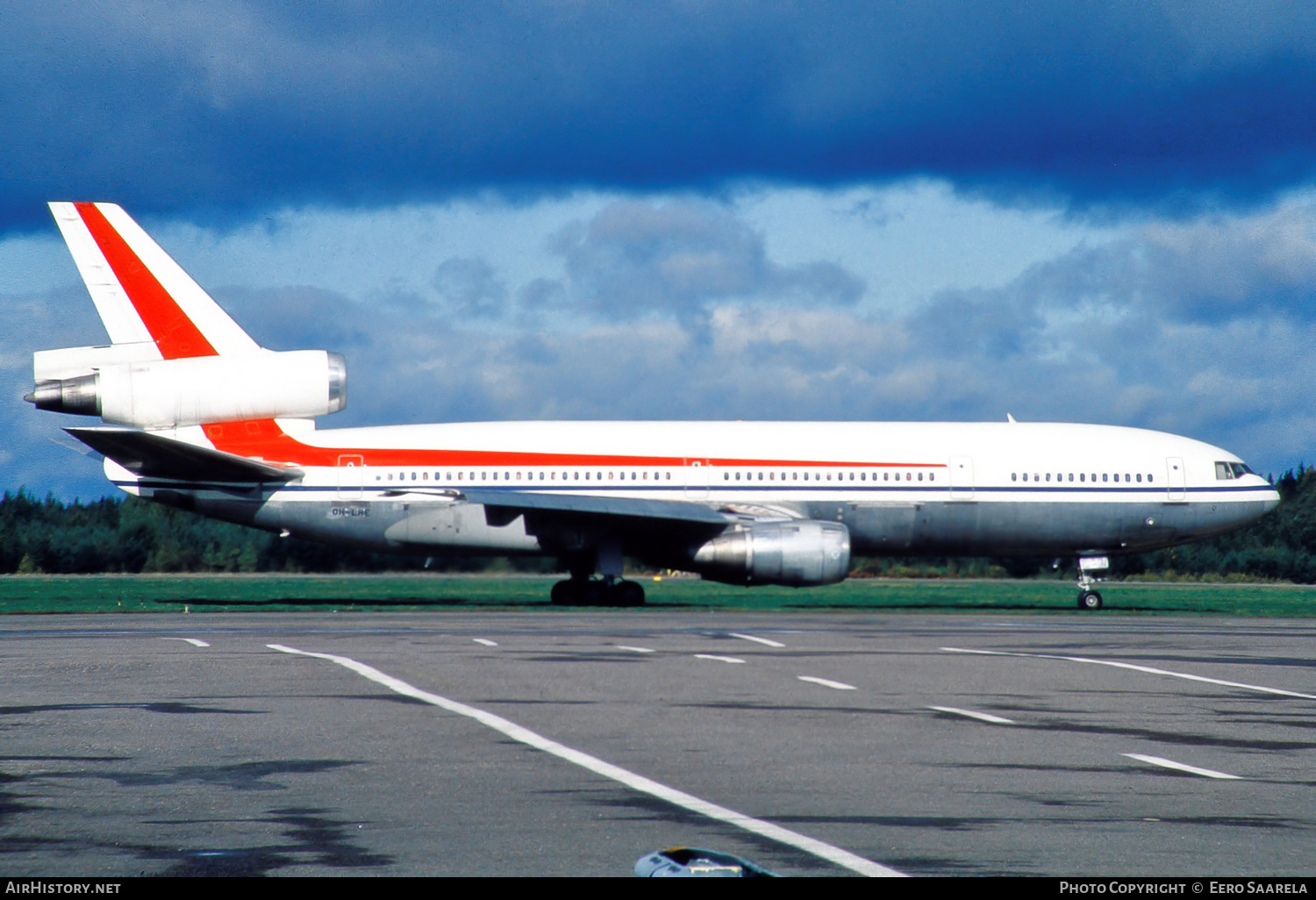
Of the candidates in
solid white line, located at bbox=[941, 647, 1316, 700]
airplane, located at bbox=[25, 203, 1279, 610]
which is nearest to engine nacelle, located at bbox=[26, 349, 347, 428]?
airplane, located at bbox=[25, 203, 1279, 610]

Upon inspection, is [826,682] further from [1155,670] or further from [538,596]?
[538,596]

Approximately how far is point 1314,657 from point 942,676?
6.98 metres

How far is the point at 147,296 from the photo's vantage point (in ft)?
99.7

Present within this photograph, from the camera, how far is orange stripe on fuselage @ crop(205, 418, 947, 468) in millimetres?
33719

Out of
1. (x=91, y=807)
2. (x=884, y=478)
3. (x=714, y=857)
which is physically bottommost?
(x=91, y=807)

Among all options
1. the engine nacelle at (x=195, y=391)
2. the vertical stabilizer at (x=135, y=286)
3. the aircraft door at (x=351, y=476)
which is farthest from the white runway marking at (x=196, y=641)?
the aircraft door at (x=351, y=476)

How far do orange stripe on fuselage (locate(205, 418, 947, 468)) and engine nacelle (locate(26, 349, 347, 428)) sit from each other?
11.2m

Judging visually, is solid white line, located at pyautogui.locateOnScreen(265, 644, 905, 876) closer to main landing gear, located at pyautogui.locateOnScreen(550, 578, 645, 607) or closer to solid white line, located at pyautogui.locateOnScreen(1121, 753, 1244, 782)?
solid white line, located at pyautogui.locateOnScreen(1121, 753, 1244, 782)

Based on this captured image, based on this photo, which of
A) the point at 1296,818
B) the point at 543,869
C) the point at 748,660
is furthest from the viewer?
the point at 748,660

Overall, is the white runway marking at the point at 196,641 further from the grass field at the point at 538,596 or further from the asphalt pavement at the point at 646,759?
the grass field at the point at 538,596

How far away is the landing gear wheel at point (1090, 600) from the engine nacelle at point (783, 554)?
22.8 feet

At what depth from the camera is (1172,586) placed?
56781 mm

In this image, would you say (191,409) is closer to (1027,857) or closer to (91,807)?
(91,807)

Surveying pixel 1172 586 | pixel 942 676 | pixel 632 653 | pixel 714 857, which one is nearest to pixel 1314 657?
pixel 942 676
